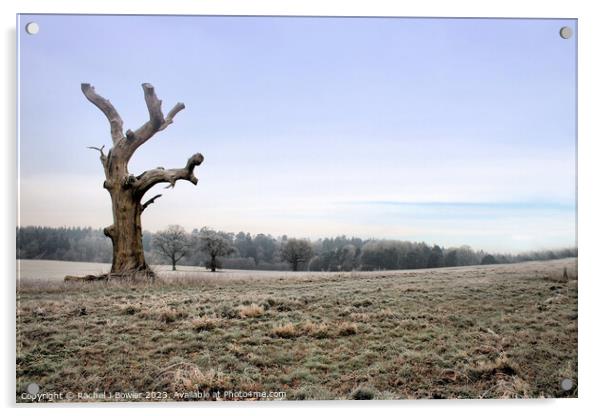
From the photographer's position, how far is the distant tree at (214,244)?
582 centimetres

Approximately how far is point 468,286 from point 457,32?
9.29ft

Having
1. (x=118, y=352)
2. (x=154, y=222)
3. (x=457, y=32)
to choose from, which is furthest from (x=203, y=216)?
(x=457, y=32)

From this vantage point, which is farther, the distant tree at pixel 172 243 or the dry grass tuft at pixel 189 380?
the distant tree at pixel 172 243

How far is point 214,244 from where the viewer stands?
19.2 feet

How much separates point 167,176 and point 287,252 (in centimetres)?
156

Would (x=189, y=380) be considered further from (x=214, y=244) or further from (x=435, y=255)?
(x=435, y=255)

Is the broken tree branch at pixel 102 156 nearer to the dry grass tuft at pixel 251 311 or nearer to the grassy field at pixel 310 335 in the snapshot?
the grassy field at pixel 310 335

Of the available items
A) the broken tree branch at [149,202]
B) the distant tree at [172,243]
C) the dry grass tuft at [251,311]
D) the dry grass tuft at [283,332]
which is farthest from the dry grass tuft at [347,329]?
the broken tree branch at [149,202]

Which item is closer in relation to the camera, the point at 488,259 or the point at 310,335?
the point at 310,335

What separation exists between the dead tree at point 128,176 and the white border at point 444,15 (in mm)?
899

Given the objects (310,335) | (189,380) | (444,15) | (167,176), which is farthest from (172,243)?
(444,15)

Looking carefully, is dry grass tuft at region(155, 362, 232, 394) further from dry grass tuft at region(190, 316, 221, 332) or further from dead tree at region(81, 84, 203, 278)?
dead tree at region(81, 84, 203, 278)

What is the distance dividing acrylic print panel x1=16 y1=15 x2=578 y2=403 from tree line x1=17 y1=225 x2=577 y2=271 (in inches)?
0.8

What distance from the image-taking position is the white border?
218 inches
